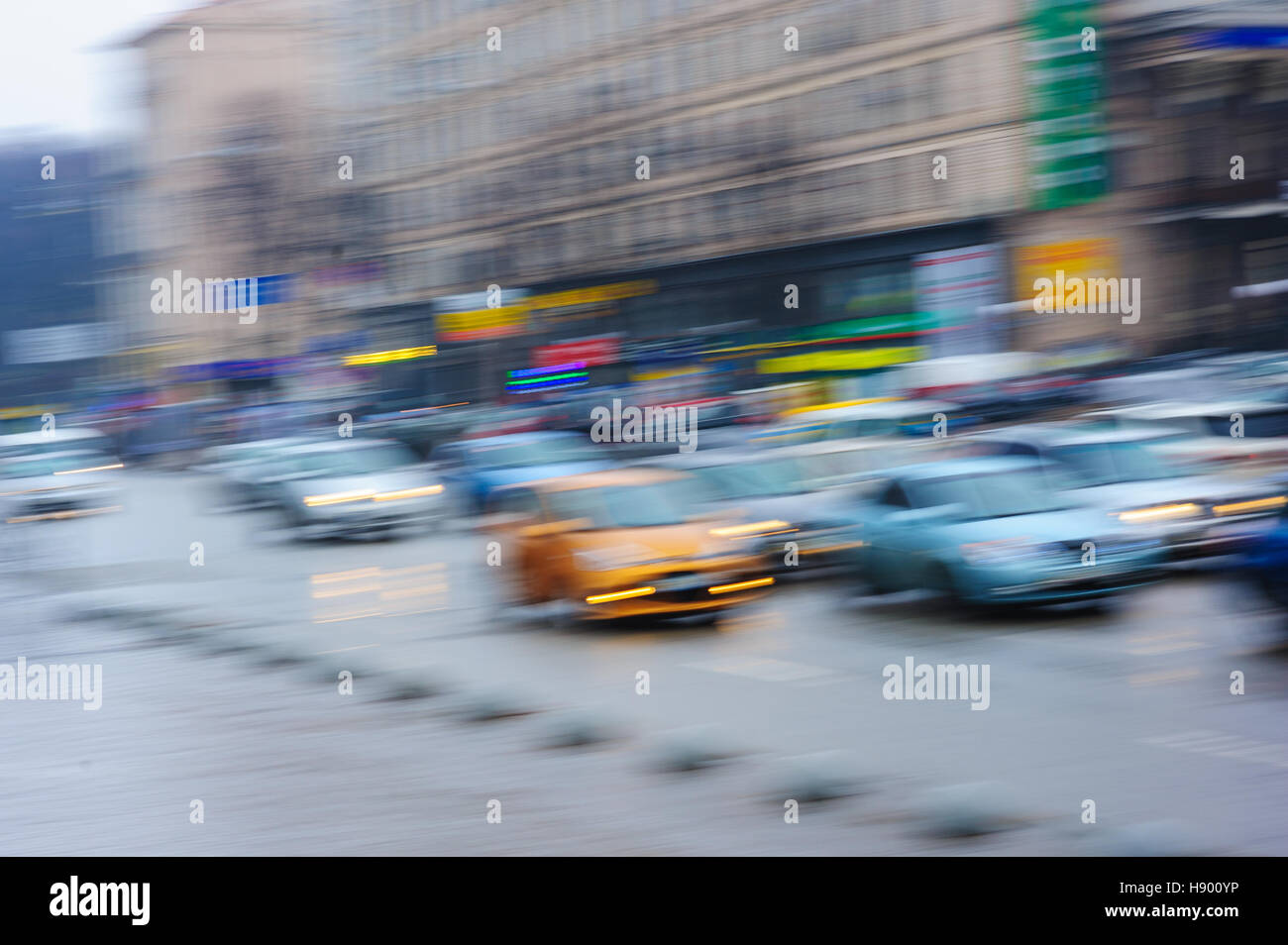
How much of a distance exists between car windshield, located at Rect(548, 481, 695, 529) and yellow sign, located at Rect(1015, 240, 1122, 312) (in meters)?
29.5

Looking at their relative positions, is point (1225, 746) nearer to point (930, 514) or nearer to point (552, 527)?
point (930, 514)

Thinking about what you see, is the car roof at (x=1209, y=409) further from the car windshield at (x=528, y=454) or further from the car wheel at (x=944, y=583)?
the car windshield at (x=528, y=454)

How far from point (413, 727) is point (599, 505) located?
15.6 feet

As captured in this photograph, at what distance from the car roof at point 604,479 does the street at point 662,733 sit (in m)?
1.27

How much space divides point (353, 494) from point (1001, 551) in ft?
44.1

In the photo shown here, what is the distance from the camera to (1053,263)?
43125 mm

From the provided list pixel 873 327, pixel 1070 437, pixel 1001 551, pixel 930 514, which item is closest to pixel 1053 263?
pixel 873 327

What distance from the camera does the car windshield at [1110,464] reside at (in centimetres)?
1573

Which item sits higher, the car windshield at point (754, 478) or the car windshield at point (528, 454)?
the car windshield at point (528, 454)

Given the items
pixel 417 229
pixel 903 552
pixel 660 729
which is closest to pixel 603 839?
pixel 660 729

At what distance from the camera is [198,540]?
1024 inches

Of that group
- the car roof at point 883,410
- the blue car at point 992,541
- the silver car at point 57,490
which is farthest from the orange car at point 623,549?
the silver car at point 57,490

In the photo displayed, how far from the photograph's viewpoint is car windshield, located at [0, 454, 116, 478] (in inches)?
1385
